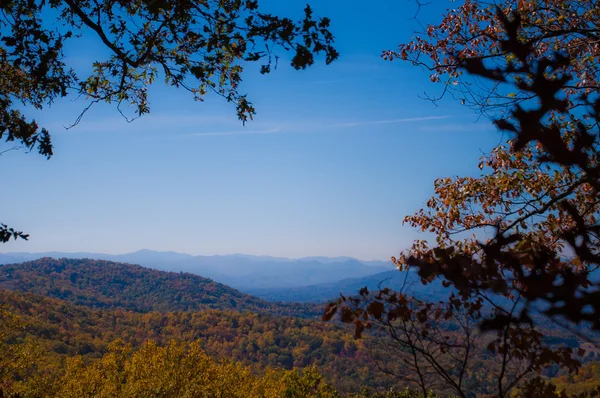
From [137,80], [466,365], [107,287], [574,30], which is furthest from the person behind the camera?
[107,287]

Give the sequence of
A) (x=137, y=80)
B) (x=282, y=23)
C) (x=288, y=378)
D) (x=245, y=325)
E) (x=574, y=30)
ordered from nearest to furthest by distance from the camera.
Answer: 1. (x=282, y=23)
2. (x=574, y=30)
3. (x=137, y=80)
4. (x=288, y=378)
5. (x=245, y=325)

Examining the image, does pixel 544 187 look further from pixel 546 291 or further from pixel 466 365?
pixel 546 291

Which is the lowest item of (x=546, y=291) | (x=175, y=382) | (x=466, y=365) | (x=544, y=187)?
(x=175, y=382)

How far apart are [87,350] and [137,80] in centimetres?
5949

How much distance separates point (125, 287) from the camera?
14388cm

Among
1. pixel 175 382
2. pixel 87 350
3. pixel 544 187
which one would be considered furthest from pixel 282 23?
pixel 87 350

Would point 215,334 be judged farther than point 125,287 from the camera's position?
No

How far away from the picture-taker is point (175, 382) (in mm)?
8977

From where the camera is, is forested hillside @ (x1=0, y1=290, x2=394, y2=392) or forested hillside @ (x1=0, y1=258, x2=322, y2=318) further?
forested hillside @ (x1=0, y1=258, x2=322, y2=318)

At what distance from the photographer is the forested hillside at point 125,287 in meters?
121

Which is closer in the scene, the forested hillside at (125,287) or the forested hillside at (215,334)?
the forested hillside at (215,334)

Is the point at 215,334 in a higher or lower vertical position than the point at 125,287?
lower

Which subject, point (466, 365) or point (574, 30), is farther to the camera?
point (574, 30)

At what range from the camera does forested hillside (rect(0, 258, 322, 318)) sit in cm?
12112
